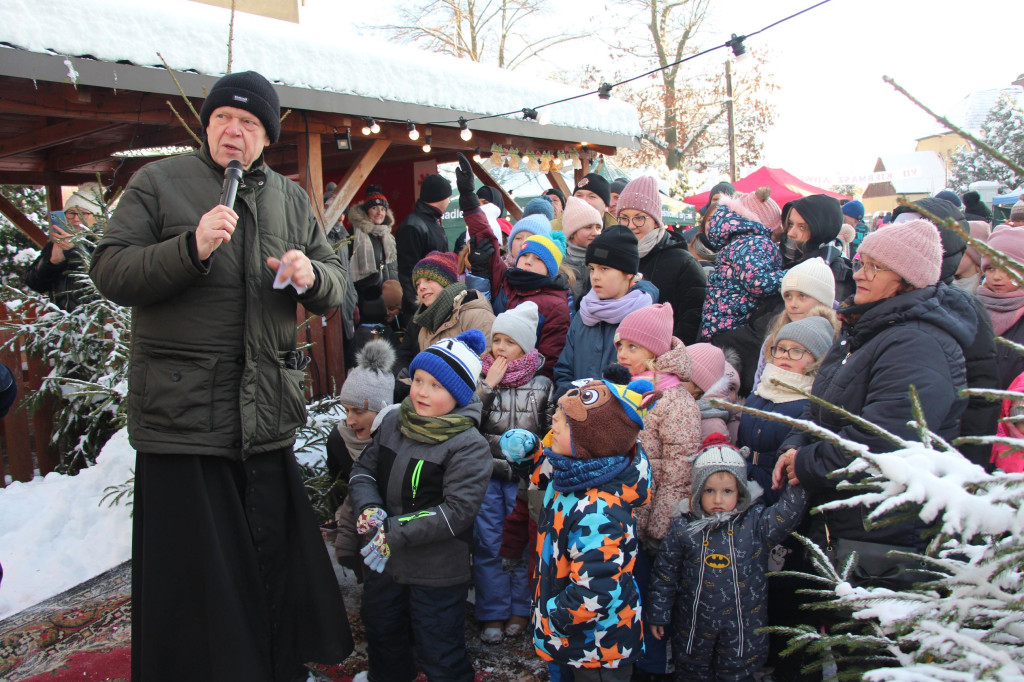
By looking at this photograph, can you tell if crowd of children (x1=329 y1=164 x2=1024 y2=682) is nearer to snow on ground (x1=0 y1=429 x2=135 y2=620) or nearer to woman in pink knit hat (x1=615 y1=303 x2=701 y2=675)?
woman in pink knit hat (x1=615 y1=303 x2=701 y2=675)

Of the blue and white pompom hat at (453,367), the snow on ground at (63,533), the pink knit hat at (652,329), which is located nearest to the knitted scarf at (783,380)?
the pink knit hat at (652,329)

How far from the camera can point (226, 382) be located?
7.80 feet

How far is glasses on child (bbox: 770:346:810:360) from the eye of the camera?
125 inches

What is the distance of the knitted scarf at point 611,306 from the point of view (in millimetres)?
3645

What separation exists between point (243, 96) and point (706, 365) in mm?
2397

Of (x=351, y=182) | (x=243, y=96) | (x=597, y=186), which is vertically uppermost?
(x=351, y=182)

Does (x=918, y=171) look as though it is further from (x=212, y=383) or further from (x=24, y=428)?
(x=212, y=383)

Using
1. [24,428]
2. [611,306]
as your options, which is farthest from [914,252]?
[24,428]

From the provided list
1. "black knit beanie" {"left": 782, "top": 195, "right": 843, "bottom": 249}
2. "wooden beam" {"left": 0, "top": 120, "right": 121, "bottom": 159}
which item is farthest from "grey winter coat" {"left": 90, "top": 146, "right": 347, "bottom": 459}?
"wooden beam" {"left": 0, "top": 120, "right": 121, "bottom": 159}

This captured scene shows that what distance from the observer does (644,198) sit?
4.46 m

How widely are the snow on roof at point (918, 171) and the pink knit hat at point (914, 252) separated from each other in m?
35.1

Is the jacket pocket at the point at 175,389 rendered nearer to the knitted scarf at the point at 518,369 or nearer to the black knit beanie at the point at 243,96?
the black knit beanie at the point at 243,96

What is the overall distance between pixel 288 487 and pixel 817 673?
2230mm

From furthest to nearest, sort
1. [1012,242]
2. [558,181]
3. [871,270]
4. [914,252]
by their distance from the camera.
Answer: [558,181] < [1012,242] < [871,270] < [914,252]
